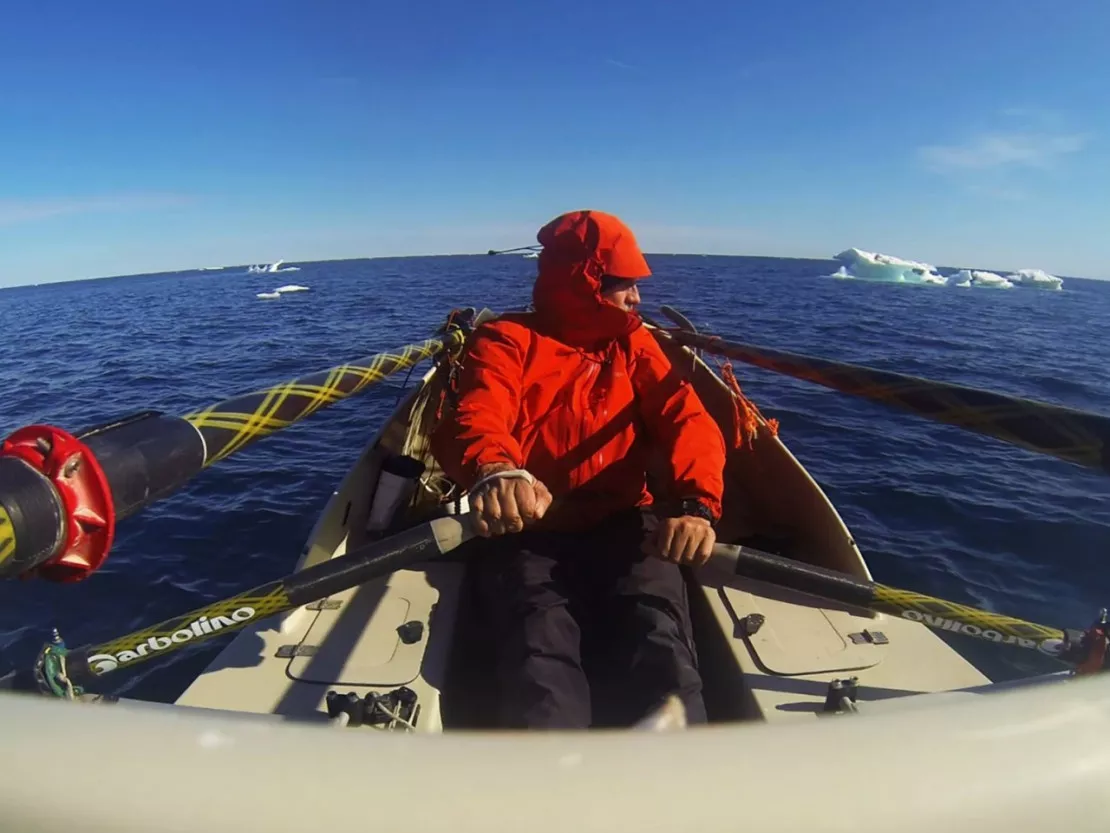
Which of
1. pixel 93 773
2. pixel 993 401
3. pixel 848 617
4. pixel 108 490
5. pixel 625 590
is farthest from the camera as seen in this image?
pixel 848 617

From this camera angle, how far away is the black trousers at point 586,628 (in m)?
2.36


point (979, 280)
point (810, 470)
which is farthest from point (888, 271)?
point (810, 470)


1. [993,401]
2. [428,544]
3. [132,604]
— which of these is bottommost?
[132,604]

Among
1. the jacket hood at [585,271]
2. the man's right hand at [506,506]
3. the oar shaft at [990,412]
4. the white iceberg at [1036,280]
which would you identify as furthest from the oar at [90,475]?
the white iceberg at [1036,280]

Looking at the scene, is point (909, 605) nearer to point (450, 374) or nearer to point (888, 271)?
point (450, 374)

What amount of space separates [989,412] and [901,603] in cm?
81

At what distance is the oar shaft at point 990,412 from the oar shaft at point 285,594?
2.02 m

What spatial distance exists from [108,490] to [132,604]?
5.49 m

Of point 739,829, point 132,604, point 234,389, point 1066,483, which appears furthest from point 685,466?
point 234,389

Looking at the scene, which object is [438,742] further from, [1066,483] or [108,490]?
[1066,483]

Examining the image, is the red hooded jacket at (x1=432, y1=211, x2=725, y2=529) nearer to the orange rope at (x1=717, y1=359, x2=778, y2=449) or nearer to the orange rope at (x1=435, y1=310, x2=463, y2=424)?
the orange rope at (x1=717, y1=359, x2=778, y2=449)

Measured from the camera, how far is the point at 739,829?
1.89ft

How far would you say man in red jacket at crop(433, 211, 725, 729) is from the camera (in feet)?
7.99

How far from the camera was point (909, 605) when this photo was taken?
2.47 meters
